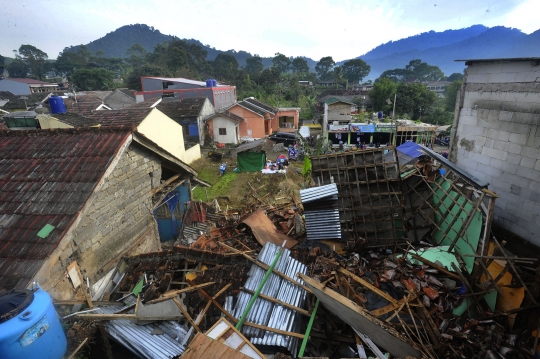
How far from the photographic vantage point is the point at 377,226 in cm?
907

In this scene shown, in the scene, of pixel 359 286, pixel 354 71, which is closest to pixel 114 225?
pixel 359 286

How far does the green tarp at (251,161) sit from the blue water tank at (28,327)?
804 inches

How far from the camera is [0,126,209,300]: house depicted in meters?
4.59

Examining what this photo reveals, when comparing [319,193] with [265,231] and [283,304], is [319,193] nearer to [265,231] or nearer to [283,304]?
[265,231]

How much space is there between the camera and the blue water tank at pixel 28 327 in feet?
10.2

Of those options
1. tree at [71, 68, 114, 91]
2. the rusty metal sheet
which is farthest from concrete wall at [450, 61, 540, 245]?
tree at [71, 68, 114, 91]

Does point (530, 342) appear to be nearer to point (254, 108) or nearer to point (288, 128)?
point (254, 108)

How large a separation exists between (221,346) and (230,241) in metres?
5.38

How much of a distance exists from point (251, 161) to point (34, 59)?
371 feet

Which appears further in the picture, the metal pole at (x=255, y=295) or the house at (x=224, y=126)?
the house at (x=224, y=126)

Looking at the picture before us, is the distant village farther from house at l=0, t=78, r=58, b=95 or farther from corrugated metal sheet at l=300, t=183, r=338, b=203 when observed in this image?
house at l=0, t=78, r=58, b=95

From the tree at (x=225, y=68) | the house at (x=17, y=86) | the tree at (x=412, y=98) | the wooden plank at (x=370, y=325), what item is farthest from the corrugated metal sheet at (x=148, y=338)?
the tree at (x=225, y=68)

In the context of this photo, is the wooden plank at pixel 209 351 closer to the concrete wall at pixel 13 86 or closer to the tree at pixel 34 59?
the concrete wall at pixel 13 86

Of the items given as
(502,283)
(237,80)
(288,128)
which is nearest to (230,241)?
(502,283)
